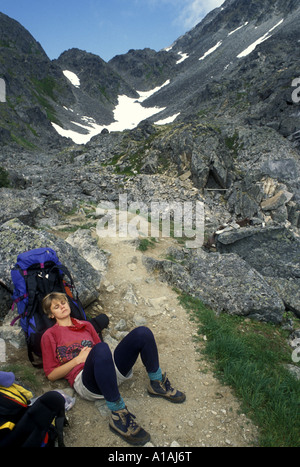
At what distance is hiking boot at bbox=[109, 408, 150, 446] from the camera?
328 centimetres

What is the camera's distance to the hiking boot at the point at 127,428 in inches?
129

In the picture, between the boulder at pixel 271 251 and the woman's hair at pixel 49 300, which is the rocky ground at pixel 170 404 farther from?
the boulder at pixel 271 251

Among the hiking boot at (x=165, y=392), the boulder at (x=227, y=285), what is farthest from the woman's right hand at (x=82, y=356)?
the boulder at (x=227, y=285)

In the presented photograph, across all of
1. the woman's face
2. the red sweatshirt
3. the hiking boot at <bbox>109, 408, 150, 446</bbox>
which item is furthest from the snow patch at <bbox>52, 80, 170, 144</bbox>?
the hiking boot at <bbox>109, 408, 150, 446</bbox>

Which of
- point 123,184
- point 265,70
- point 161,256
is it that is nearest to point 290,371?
point 161,256

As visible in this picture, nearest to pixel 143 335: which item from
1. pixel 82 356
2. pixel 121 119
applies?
pixel 82 356

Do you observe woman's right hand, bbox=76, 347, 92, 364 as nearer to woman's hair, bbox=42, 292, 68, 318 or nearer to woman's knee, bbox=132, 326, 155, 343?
woman's knee, bbox=132, 326, 155, 343

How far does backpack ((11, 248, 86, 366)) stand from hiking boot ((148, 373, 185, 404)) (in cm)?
177

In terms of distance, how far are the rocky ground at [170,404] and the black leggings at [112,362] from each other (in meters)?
0.46

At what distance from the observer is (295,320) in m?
8.06

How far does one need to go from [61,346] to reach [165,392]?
178cm

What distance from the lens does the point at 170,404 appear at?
157 inches
